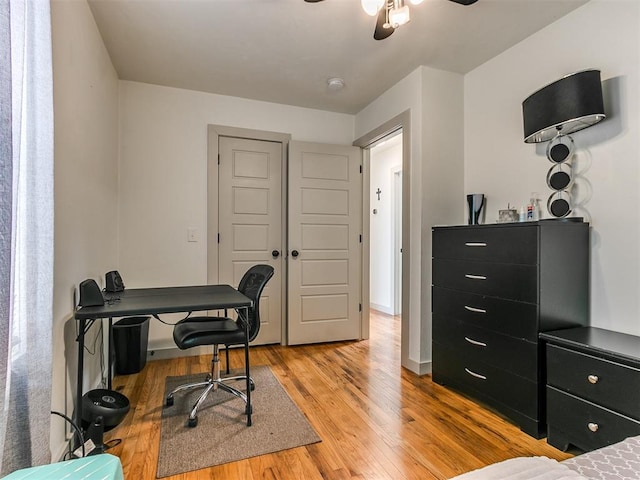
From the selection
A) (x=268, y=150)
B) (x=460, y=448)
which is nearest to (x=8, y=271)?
(x=460, y=448)

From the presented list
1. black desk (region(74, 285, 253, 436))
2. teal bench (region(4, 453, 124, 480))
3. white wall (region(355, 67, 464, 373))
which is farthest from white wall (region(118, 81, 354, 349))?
teal bench (region(4, 453, 124, 480))

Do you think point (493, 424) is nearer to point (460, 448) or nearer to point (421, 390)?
point (460, 448)

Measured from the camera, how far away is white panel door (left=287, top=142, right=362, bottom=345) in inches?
142

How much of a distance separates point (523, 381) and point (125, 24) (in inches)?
133

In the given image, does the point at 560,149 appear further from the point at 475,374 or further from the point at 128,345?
the point at 128,345

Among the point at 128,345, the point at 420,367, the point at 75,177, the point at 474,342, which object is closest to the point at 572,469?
the point at 474,342

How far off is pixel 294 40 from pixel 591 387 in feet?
9.01

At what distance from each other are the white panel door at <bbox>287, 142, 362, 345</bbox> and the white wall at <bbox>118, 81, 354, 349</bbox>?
888 mm

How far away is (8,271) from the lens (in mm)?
955

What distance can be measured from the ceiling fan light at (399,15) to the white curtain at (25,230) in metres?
1.38

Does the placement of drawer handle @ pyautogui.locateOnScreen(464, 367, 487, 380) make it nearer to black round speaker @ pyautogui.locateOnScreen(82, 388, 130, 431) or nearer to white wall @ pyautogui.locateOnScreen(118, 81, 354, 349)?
black round speaker @ pyautogui.locateOnScreen(82, 388, 130, 431)

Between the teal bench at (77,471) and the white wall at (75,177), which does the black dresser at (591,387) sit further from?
the white wall at (75,177)

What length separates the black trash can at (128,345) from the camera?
2.82m

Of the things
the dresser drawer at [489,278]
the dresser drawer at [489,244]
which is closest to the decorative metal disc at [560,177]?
the dresser drawer at [489,244]
